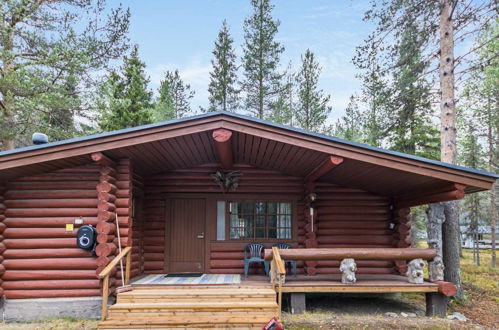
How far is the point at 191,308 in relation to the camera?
5.20 metres

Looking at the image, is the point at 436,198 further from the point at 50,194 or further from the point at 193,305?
the point at 50,194

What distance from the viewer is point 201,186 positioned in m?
8.36

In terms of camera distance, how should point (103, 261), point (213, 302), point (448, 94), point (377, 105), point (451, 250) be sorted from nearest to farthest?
point (213, 302), point (103, 261), point (451, 250), point (448, 94), point (377, 105)

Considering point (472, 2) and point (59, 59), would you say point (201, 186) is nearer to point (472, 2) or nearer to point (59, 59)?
point (59, 59)

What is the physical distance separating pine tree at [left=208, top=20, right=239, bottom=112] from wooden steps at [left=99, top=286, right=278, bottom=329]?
48.5ft

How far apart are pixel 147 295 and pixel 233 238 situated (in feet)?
10.1

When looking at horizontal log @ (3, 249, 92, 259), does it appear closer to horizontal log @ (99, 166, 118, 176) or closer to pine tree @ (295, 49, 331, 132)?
horizontal log @ (99, 166, 118, 176)

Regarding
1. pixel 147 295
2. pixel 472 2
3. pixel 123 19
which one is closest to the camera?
pixel 147 295

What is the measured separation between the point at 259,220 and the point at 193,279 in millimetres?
2217

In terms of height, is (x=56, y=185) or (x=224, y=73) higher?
(x=224, y=73)

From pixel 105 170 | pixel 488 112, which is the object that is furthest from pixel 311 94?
pixel 105 170

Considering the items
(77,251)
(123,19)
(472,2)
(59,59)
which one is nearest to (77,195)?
(77,251)


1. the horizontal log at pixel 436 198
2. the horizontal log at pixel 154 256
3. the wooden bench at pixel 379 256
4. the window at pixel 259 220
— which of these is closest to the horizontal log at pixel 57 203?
the horizontal log at pixel 154 256

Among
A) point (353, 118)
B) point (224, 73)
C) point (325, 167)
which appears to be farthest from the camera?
point (353, 118)
